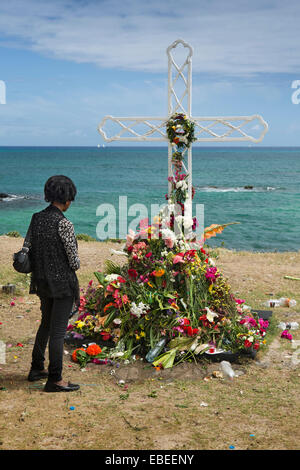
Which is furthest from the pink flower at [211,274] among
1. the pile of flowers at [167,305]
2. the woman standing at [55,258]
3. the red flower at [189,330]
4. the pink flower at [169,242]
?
the woman standing at [55,258]

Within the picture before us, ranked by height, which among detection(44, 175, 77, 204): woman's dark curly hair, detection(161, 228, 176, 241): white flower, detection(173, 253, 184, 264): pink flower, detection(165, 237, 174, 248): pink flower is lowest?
detection(173, 253, 184, 264): pink flower

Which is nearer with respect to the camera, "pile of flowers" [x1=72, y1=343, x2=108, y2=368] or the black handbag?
the black handbag

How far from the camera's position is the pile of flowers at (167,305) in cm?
609

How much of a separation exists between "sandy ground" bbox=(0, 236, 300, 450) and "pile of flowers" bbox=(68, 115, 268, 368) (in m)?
0.29

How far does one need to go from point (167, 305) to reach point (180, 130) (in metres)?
2.55

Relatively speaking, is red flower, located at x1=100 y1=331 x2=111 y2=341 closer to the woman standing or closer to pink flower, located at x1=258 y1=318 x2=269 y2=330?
the woman standing

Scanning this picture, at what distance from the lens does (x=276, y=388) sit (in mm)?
5371

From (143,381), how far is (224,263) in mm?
7036

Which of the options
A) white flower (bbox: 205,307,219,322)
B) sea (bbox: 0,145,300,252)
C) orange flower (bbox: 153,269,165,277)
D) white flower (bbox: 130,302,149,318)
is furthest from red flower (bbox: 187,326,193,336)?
sea (bbox: 0,145,300,252)

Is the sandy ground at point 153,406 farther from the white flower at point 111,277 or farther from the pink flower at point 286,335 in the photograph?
the white flower at point 111,277

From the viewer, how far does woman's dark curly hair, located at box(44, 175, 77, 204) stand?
461cm

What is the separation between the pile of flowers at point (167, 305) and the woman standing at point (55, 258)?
133cm

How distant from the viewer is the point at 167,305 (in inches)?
244

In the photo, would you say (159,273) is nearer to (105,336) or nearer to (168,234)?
(168,234)
